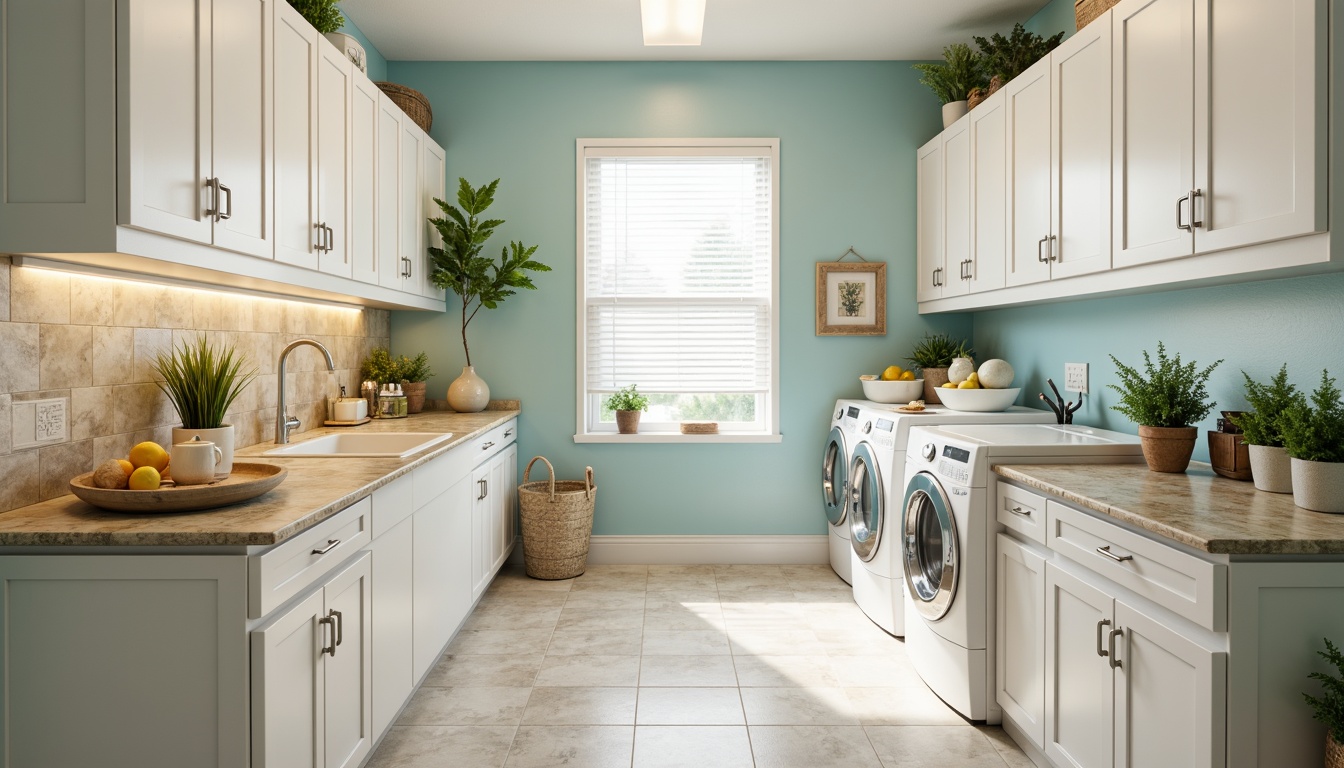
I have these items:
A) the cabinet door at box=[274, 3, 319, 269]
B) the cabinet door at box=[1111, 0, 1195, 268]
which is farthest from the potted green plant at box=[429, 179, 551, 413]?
the cabinet door at box=[1111, 0, 1195, 268]

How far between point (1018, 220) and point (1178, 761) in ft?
6.80

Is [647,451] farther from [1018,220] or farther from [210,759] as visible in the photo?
[210,759]

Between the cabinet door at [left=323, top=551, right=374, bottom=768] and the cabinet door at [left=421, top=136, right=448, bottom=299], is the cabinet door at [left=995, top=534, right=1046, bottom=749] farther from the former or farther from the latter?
the cabinet door at [left=421, top=136, right=448, bottom=299]

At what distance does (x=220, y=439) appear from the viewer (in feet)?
6.48

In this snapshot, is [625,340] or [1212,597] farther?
[625,340]

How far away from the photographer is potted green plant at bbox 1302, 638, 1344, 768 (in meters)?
1.40

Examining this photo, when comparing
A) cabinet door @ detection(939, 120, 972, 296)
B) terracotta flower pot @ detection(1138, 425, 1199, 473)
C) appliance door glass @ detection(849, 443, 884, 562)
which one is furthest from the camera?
cabinet door @ detection(939, 120, 972, 296)

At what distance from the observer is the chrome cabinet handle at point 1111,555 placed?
1742mm

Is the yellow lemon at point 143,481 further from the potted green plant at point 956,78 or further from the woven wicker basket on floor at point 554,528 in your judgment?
the potted green plant at point 956,78

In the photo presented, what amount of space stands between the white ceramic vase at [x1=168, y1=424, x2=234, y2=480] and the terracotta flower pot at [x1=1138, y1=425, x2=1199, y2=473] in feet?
8.18

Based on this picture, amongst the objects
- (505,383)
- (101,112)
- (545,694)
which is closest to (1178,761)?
(545,694)

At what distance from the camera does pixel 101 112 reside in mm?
1578

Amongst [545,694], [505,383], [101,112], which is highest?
[101,112]

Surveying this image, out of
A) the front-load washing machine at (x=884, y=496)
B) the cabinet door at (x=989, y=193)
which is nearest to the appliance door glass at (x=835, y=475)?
the front-load washing machine at (x=884, y=496)
